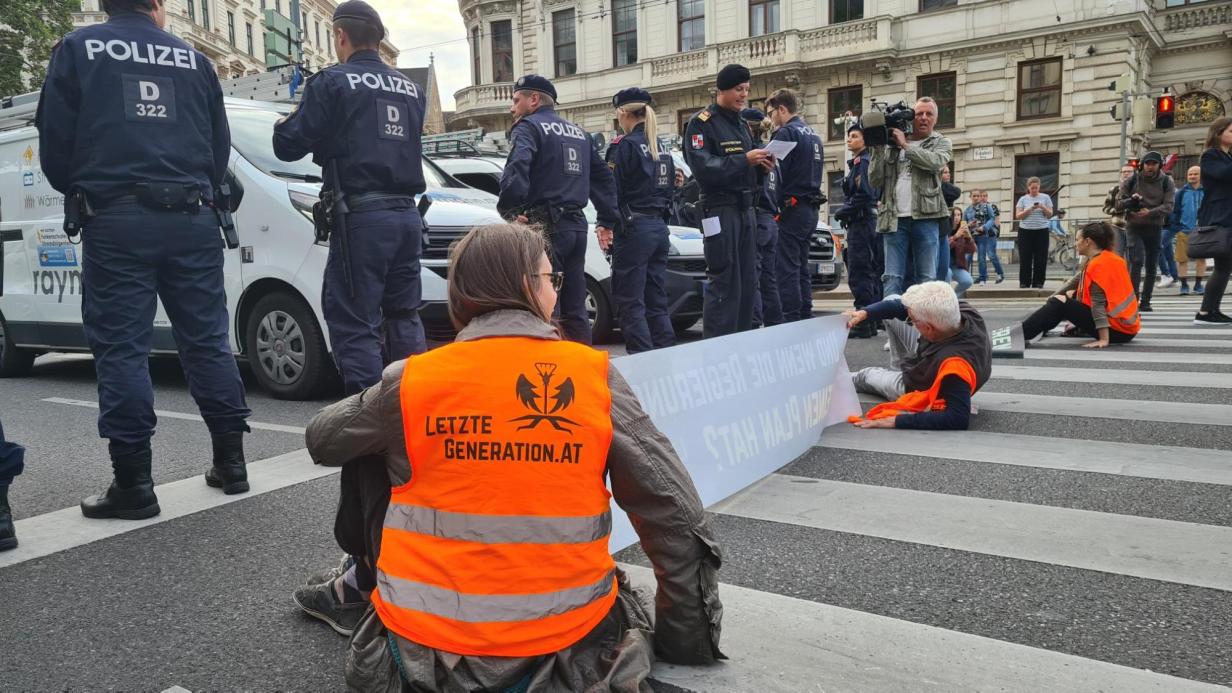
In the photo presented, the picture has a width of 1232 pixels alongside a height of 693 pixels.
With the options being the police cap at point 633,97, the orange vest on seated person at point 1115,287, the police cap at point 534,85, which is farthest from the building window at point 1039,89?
the police cap at point 534,85

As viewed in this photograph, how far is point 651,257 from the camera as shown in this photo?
7.38m

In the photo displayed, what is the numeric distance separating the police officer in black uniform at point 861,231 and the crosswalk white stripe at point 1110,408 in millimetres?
3220

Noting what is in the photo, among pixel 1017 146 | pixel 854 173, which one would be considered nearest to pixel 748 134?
pixel 854 173

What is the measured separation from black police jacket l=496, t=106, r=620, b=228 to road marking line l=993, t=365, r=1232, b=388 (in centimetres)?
310

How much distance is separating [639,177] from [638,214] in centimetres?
29

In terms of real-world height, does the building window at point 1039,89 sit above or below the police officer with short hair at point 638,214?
above

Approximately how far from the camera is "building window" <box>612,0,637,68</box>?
35.6 m

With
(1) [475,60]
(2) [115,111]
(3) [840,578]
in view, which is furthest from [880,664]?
(1) [475,60]

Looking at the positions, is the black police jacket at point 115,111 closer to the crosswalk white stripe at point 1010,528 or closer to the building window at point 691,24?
the crosswalk white stripe at point 1010,528

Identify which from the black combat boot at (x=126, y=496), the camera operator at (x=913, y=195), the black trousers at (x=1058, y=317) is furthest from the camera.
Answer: the black trousers at (x=1058, y=317)

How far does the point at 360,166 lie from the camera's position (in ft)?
14.4

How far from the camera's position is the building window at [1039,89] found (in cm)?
2800

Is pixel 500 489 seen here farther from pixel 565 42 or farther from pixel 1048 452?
pixel 565 42

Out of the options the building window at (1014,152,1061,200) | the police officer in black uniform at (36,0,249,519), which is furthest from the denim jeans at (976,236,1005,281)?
the police officer in black uniform at (36,0,249,519)
